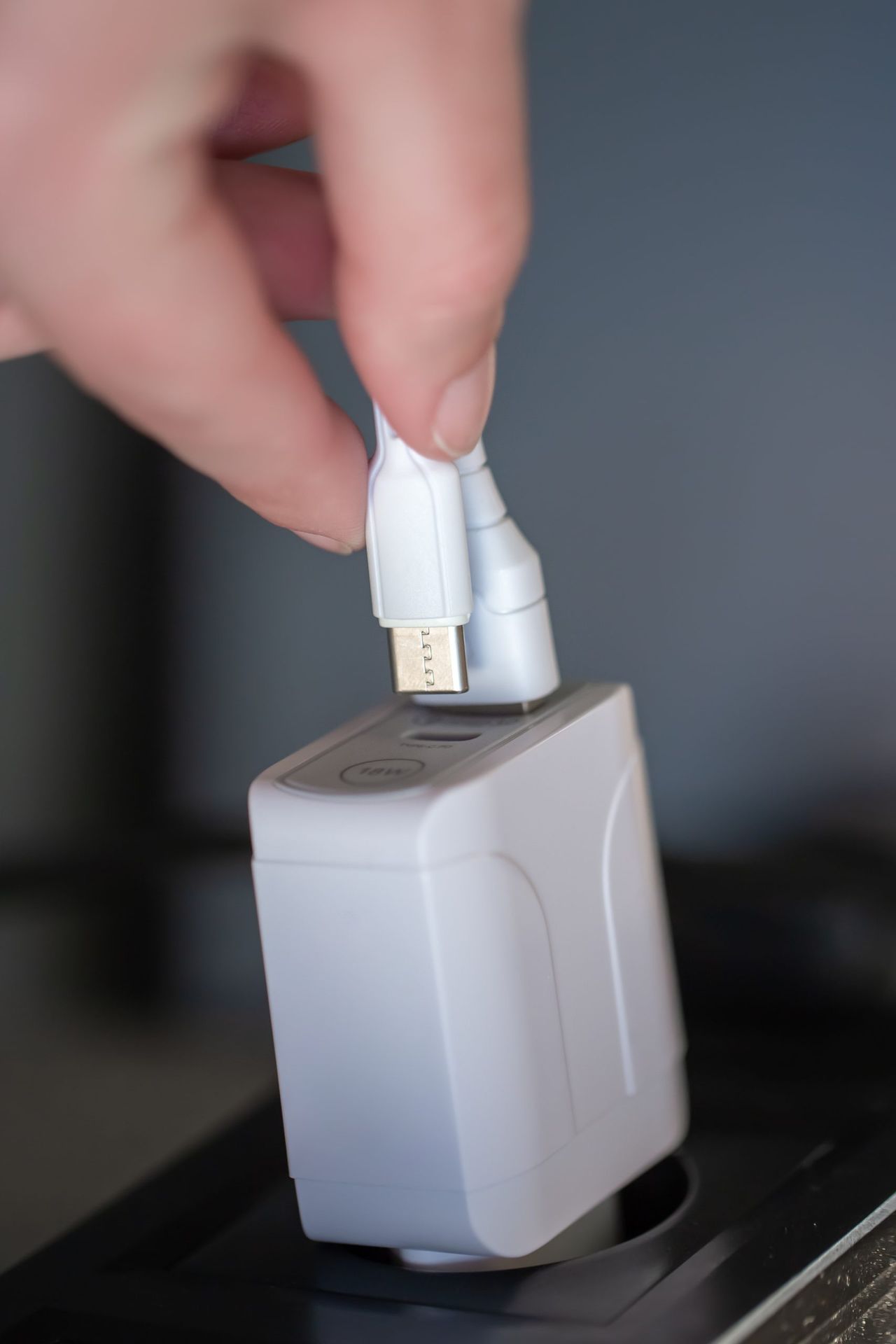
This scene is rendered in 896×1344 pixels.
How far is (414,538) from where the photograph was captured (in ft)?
1.21

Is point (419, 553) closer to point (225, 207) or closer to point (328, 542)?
point (328, 542)

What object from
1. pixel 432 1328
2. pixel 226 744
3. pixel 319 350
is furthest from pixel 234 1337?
pixel 319 350

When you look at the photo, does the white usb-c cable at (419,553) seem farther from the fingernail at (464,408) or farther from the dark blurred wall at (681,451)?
the dark blurred wall at (681,451)

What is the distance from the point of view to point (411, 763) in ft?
1.32

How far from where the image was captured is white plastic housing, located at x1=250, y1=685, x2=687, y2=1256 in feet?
1.24

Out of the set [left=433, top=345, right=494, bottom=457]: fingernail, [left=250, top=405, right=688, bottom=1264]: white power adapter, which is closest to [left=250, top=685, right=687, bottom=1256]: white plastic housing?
[left=250, top=405, right=688, bottom=1264]: white power adapter

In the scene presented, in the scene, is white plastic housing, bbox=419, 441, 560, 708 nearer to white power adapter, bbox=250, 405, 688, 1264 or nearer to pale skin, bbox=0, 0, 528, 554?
white power adapter, bbox=250, 405, 688, 1264

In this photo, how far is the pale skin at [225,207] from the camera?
7.6 inches

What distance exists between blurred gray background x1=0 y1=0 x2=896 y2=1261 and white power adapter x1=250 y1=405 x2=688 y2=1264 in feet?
0.43

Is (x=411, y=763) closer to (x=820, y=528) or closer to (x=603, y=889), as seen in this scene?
(x=603, y=889)

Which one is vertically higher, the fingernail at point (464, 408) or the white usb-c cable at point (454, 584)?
the fingernail at point (464, 408)

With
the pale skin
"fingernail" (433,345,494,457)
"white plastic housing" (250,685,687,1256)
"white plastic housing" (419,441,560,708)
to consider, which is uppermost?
the pale skin

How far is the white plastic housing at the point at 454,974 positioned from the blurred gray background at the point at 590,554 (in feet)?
0.44

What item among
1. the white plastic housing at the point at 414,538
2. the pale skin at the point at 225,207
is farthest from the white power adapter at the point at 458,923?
the pale skin at the point at 225,207
